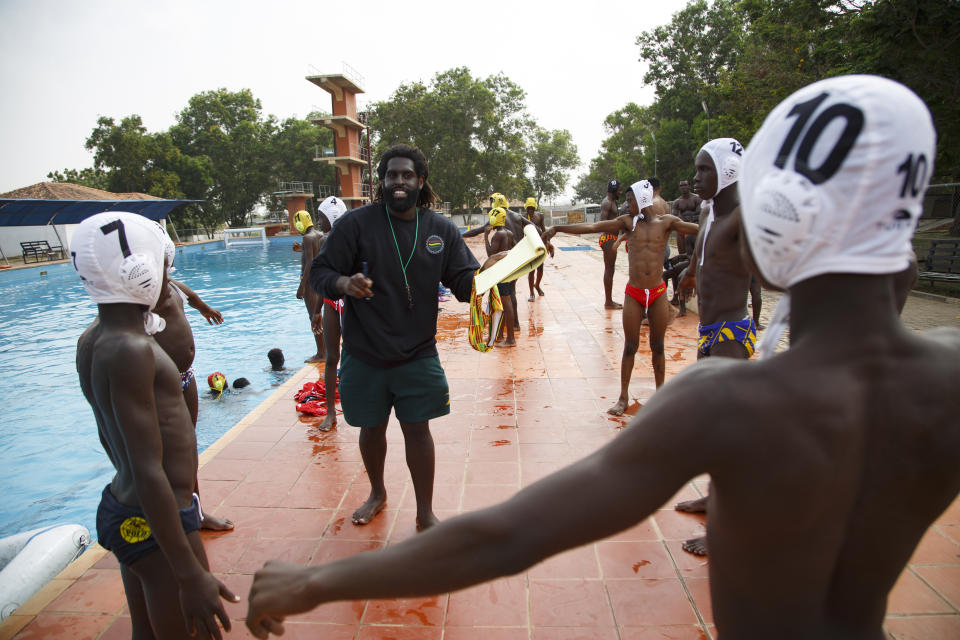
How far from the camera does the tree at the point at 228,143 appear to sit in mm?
46750

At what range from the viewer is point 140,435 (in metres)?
1.88

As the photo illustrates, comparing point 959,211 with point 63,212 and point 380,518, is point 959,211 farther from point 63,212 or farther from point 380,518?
point 63,212

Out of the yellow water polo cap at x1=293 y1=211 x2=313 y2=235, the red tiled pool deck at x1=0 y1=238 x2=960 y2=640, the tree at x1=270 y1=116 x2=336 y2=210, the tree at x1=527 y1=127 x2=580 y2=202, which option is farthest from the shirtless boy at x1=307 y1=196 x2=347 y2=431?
the tree at x1=527 y1=127 x2=580 y2=202

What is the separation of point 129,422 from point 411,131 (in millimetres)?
41426

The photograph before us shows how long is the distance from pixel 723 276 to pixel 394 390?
88.2 inches

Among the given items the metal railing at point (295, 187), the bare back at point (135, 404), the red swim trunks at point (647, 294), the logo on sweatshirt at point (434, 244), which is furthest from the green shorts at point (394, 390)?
the metal railing at point (295, 187)

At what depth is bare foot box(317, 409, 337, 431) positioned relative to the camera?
532 cm

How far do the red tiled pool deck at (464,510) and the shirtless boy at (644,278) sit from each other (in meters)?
0.52

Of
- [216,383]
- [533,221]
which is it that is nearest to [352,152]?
[533,221]

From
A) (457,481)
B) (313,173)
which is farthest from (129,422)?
(313,173)

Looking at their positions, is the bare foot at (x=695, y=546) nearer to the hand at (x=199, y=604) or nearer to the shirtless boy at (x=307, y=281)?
the hand at (x=199, y=604)

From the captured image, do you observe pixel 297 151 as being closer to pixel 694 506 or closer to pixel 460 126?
pixel 460 126

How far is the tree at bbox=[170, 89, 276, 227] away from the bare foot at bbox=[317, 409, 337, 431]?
46.0 meters

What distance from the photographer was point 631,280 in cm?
542
